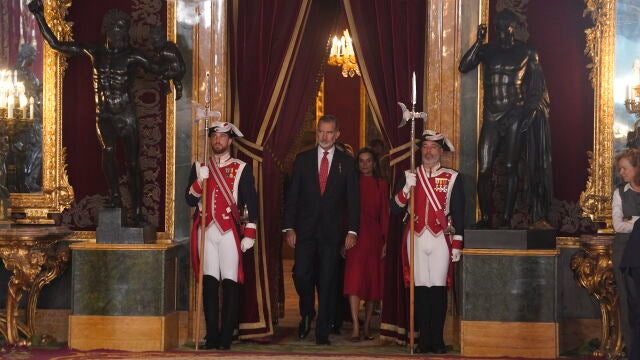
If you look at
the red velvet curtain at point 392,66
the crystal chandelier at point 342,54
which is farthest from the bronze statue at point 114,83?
the crystal chandelier at point 342,54

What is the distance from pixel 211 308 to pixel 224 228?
0.57 metres

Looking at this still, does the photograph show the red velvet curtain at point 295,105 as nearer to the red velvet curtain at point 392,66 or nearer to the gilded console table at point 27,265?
the red velvet curtain at point 392,66

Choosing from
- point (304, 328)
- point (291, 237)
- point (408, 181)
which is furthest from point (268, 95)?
point (304, 328)

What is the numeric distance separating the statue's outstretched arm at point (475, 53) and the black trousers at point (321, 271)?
5.21 ft

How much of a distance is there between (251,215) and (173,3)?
71.2 inches

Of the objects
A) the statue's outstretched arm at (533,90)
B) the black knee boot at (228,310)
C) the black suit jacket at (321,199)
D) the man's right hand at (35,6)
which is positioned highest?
the man's right hand at (35,6)

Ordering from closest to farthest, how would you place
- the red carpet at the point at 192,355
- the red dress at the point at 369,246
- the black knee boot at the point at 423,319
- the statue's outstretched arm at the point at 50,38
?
the red carpet at the point at 192,355 → the black knee boot at the point at 423,319 → the statue's outstretched arm at the point at 50,38 → the red dress at the point at 369,246

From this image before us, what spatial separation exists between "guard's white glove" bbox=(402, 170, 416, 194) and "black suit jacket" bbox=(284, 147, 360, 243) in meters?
0.46

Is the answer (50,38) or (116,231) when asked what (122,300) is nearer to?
(116,231)

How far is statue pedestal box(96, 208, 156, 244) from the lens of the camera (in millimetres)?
7539

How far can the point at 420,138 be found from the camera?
7.95 meters

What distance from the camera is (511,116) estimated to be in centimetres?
749

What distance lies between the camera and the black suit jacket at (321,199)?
25.1ft

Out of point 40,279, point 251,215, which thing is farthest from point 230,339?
point 40,279
